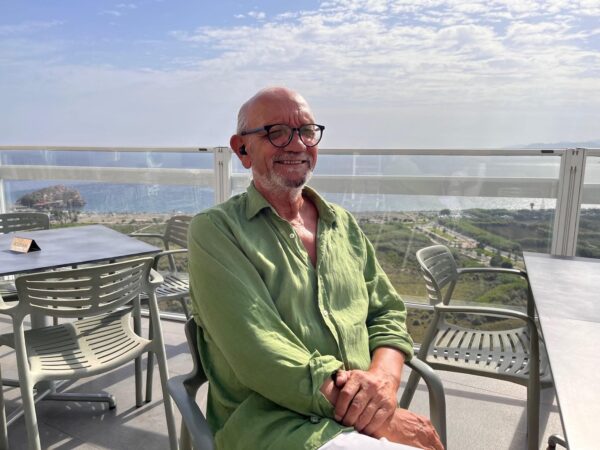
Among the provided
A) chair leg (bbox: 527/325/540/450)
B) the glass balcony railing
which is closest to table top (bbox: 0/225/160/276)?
the glass balcony railing

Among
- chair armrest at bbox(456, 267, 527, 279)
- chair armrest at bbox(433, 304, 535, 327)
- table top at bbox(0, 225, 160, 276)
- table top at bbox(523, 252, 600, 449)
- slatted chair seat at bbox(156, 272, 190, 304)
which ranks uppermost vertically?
table top at bbox(523, 252, 600, 449)

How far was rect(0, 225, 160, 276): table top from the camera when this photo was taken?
212 cm

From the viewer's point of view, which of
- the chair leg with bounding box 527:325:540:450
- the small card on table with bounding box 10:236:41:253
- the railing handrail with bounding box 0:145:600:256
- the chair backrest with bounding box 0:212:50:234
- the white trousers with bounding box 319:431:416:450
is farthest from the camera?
the chair backrest with bounding box 0:212:50:234

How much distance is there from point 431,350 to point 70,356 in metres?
1.62

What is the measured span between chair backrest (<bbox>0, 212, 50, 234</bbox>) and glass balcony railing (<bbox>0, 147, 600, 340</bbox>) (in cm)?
45

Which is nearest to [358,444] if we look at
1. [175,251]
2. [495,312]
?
[495,312]

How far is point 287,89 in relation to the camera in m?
1.59

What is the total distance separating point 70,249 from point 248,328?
165cm

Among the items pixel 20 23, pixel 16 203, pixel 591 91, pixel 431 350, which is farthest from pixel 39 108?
pixel 431 350

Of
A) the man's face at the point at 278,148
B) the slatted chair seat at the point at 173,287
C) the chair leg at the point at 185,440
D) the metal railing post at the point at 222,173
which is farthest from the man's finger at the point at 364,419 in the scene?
the metal railing post at the point at 222,173

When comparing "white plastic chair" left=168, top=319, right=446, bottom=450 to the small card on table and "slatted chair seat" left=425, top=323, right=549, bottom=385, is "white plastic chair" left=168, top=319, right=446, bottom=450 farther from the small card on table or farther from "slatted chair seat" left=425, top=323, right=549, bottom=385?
the small card on table

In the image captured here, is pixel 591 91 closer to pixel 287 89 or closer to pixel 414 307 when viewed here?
pixel 414 307

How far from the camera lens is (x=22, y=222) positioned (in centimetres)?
358

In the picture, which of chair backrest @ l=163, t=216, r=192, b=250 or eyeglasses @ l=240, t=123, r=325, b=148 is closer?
eyeglasses @ l=240, t=123, r=325, b=148
